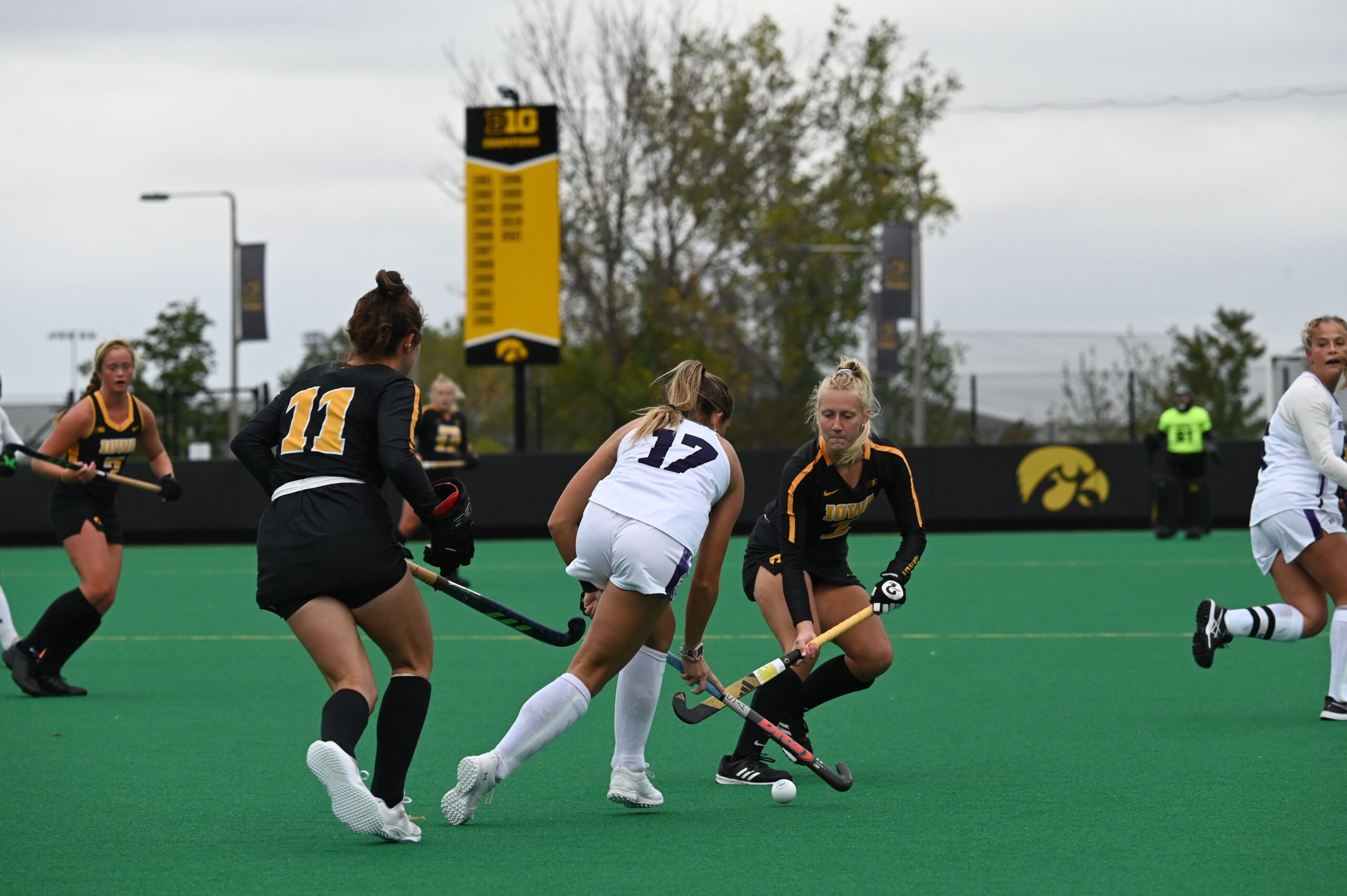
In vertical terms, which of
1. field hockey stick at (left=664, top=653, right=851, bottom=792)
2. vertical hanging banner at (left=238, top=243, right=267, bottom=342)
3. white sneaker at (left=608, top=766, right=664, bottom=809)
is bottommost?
white sneaker at (left=608, top=766, right=664, bottom=809)

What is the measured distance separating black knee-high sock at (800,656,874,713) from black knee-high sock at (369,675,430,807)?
5.99ft

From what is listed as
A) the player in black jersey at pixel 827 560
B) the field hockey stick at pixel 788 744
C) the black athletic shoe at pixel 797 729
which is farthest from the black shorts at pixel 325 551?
the black athletic shoe at pixel 797 729

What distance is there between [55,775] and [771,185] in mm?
31295

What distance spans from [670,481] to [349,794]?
4.78 feet

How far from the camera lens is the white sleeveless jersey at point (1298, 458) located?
7.11 metres

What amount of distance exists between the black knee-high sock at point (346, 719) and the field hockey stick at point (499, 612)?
43 centimetres

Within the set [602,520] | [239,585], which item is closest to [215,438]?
[239,585]

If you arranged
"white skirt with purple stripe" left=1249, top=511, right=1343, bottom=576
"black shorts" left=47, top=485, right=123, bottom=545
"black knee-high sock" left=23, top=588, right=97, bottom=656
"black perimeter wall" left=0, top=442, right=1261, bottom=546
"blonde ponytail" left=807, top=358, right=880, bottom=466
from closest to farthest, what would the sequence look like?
"blonde ponytail" left=807, top=358, right=880, bottom=466 < "white skirt with purple stripe" left=1249, top=511, right=1343, bottom=576 < "black knee-high sock" left=23, top=588, right=97, bottom=656 < "black shorts" left=47, top=485, right=123, bottom=545 < "black perimeter wall" left=0, top=442, right=1261, bottom=546

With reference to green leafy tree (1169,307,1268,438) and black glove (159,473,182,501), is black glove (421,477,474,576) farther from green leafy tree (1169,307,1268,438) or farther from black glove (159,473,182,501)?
green leafy tree (1169,307,1268,438)

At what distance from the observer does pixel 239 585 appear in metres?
16.0

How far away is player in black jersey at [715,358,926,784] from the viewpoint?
5742 mm

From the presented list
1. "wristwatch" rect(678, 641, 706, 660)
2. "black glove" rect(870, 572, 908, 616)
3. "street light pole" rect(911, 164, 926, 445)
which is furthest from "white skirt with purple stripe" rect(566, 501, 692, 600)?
"street light pole" rect(911, 164, 926, 445)

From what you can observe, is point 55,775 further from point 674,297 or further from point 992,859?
point 674,297

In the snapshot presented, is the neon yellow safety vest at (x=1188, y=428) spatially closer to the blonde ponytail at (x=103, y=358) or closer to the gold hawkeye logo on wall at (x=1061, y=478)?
the gold hawkeye logo on wall at (x=1061, y=478)
